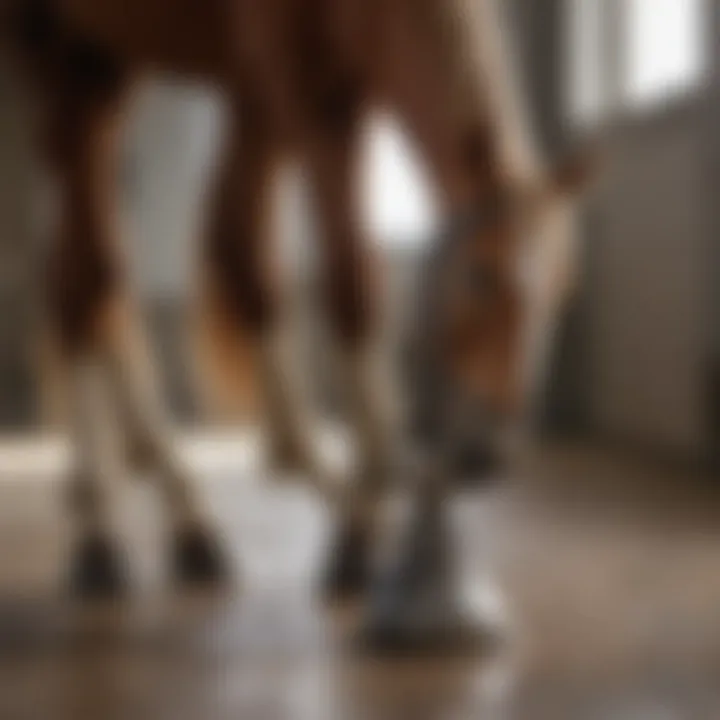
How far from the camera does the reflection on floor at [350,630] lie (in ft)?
2.88

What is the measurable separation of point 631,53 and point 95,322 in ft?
5.96

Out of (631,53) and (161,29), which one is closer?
(161,29)

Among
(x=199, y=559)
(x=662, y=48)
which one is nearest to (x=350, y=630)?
(x=199, y=559)

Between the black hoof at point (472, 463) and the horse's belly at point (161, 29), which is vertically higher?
the horse's belly at point (161, 29)

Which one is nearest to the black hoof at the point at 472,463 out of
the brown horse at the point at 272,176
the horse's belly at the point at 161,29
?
the brown horse at the point at 272,176

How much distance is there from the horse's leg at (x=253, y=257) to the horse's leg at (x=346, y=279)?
0.11 metres

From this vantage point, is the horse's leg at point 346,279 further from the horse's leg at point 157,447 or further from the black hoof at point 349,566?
the horse's leg at point 157,447

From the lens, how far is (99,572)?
1.30 meters

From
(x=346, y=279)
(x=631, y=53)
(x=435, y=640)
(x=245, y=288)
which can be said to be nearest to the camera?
(x=435, y=640)

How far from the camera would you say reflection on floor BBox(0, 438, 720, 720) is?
88 cm

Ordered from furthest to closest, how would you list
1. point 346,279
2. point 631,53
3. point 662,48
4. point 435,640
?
point 631,53 < point 662,48 < point 346,279 < point 435,640

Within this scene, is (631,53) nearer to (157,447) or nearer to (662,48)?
(662,48)

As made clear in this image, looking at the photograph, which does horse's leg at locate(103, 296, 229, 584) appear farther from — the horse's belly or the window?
the window

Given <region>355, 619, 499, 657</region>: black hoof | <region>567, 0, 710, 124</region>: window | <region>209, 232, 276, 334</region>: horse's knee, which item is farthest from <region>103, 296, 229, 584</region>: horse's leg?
<region>567, 0, 710, 124</region>: window
